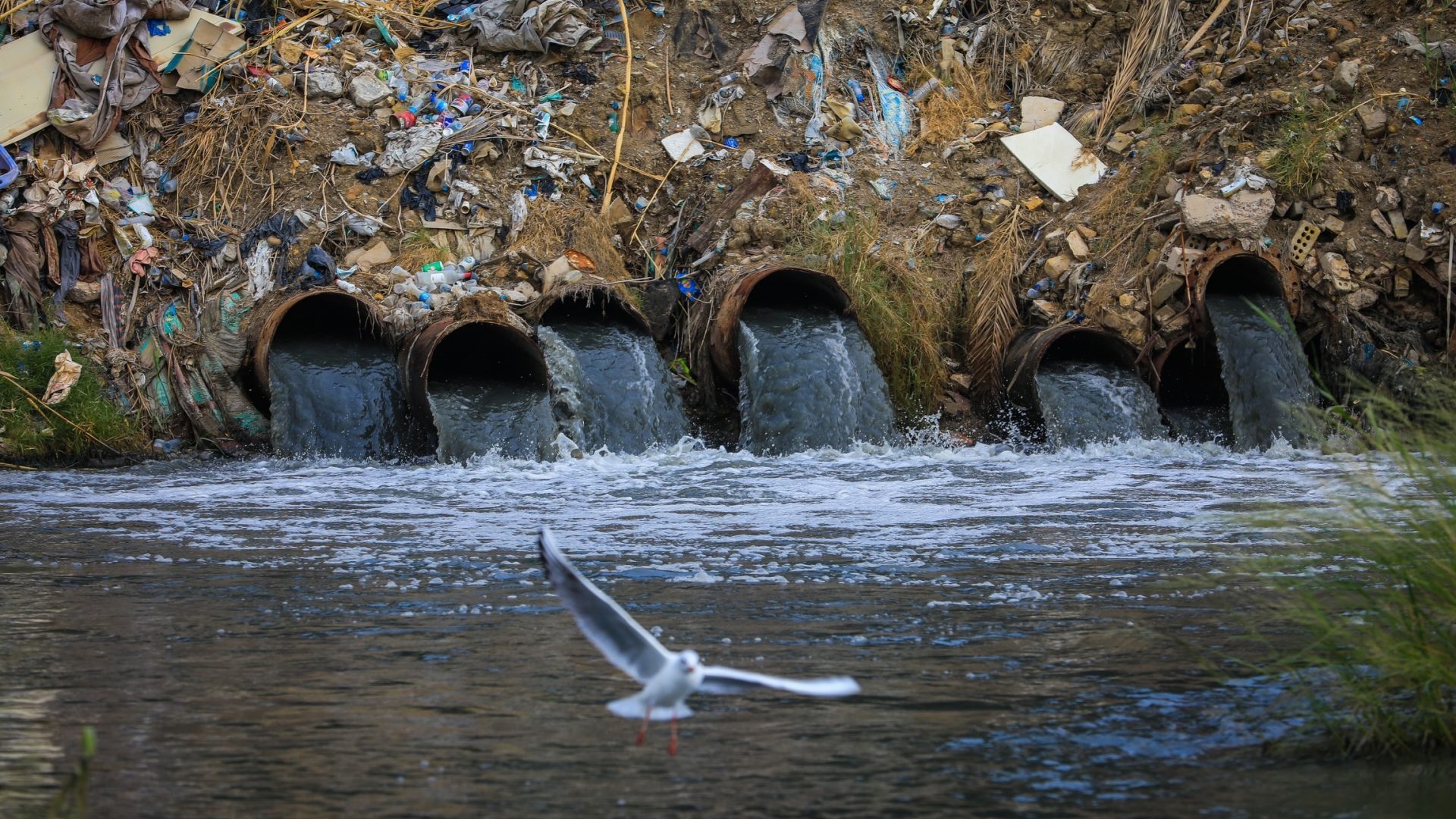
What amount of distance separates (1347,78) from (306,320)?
6895 mm

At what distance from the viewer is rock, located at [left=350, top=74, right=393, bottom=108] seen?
33.0 ft

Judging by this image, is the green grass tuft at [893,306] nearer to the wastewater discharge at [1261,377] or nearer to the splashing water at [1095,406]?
the splashing water at [1095,406]

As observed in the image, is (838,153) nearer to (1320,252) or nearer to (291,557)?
(1320,252)

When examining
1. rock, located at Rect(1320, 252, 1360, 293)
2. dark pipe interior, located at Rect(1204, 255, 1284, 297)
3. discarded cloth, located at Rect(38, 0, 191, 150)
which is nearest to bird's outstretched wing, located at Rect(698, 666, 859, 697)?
dark pipe interior, located at Rect(1204, 255, 1284, 297)

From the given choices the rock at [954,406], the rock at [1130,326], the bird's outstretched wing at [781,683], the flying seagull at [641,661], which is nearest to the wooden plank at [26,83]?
the rock at [954,406]

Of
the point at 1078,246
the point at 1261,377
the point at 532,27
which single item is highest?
the point at 532,27

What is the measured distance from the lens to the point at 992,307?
9219 mm

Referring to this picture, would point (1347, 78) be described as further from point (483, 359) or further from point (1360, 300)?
point (483, 359)

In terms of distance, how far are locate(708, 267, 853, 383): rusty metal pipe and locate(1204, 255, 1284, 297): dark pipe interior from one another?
2307mm

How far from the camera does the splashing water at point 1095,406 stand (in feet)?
27.6

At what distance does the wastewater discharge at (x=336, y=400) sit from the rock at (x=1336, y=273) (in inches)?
221

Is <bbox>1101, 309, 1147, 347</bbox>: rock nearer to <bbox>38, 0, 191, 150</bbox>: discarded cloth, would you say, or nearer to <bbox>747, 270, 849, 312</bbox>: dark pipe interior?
<bbox>747, 270, 849, 312</bbox>: dark pipe interior

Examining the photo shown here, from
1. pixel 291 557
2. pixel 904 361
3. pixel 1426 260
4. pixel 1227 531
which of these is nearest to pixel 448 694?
pixel 291 557

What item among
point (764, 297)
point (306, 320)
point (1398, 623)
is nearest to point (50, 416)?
point (306, 320)
